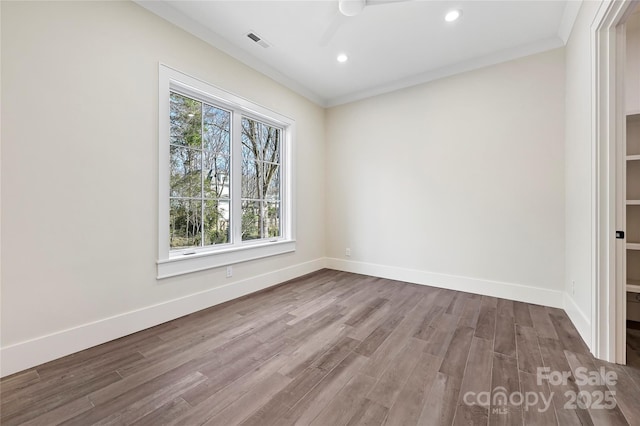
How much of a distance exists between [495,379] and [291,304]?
191 cm

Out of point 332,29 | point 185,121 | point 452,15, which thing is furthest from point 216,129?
point 452,15

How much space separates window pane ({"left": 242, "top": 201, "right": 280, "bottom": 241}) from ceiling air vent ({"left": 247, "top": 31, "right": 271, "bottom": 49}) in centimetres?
188

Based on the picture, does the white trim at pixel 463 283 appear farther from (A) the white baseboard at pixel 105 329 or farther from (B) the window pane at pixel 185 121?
(B) the window pane at pixel 185 121

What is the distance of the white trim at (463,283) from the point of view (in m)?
2.86

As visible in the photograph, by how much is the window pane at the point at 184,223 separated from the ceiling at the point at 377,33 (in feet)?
5.81

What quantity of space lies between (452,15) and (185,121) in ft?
9.36

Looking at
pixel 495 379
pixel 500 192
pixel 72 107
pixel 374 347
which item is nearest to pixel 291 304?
pixel 374 347

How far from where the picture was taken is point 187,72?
8.60 ft

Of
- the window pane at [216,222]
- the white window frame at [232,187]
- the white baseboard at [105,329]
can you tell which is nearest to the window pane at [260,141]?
the white window frame at [232,187]

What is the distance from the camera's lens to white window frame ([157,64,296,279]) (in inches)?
95.8

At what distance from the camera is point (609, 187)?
1.75 m

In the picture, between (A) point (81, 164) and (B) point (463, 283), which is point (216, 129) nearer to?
(A) point (81, 164)

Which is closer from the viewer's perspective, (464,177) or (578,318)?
(578,318)

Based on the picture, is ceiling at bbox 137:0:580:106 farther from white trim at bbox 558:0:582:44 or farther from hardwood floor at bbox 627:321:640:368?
hardwood floor at bbox 627:321:640:368
